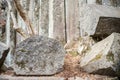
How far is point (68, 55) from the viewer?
627 cm

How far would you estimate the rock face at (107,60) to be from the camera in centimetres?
440

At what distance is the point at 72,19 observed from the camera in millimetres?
8172

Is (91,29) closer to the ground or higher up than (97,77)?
higher up

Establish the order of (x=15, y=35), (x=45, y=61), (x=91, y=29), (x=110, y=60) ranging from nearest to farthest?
1. (x=110, y=60)
2. (x=45, y=61)
3. (x=91, y=29)
4. (x=15, y=35)

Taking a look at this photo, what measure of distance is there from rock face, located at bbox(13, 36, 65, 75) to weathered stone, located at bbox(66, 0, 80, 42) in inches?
116

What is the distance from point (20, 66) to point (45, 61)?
0.43 meters

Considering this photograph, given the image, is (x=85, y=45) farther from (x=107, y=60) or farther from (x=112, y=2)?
(x=107, y=60)

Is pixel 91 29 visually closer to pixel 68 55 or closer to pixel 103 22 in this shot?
pixel 103 22

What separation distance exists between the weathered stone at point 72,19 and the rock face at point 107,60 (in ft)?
9.76

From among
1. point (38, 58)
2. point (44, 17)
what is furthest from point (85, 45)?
point (44, 17)

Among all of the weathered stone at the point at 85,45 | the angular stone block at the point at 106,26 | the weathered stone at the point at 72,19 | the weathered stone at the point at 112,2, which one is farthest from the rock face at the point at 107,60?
the weathered stone at the point at 72,19

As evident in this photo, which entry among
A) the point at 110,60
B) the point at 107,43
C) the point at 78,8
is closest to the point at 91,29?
the point at 107,43

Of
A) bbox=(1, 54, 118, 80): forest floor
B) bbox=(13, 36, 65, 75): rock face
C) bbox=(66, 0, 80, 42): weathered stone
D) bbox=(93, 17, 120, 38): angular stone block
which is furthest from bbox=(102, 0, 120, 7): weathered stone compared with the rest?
bbox=(13, 36, 65, 75): rock face

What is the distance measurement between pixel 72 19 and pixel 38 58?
Result: 368cm
